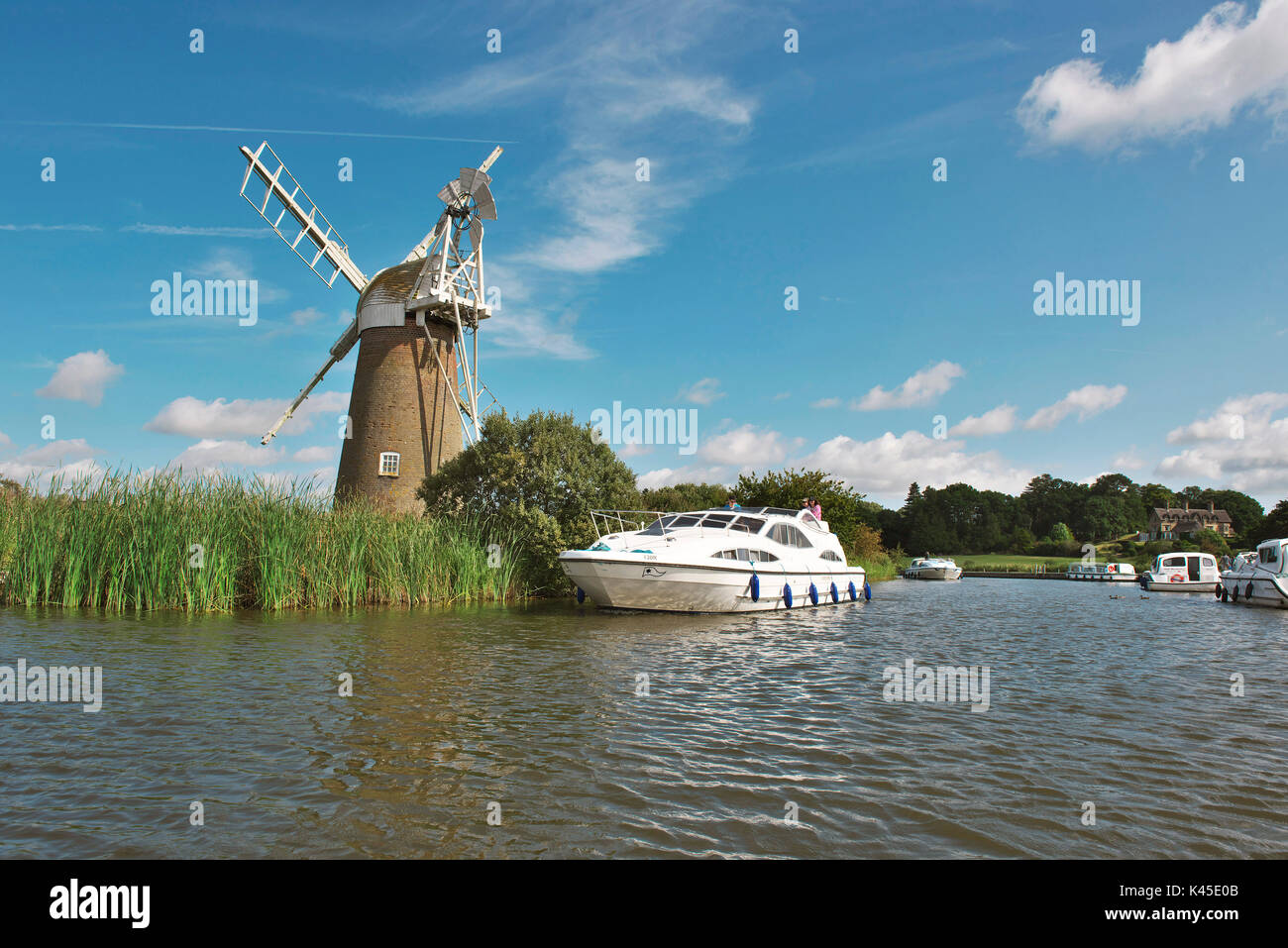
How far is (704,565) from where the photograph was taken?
60.6 feet

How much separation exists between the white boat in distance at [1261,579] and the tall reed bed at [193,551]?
29237mm

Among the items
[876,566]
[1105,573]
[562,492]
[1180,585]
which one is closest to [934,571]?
[1105,573]

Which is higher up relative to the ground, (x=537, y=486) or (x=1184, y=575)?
(x=537, y=486)

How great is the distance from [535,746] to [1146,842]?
459cm

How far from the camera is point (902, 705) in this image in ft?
28.5

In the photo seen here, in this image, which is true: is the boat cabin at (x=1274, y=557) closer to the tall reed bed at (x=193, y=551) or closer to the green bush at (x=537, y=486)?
the green bush at (x=537, y=486)

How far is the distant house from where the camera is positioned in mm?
102875

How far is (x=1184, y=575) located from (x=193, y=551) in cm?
4739

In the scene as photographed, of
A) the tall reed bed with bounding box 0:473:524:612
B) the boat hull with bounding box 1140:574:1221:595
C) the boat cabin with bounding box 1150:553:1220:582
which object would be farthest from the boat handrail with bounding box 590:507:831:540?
the boat cabin with bounding box 1150:553:1220:582

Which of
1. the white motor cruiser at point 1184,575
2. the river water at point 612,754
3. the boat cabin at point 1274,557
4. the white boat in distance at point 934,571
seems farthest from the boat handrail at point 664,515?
the white boat in distance at point 934,571

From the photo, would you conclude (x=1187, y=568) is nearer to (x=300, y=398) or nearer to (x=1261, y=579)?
(x=1261, y=579)

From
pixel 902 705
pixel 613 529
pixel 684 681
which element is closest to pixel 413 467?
pixel 613 529

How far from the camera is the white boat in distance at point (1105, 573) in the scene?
196 feet
